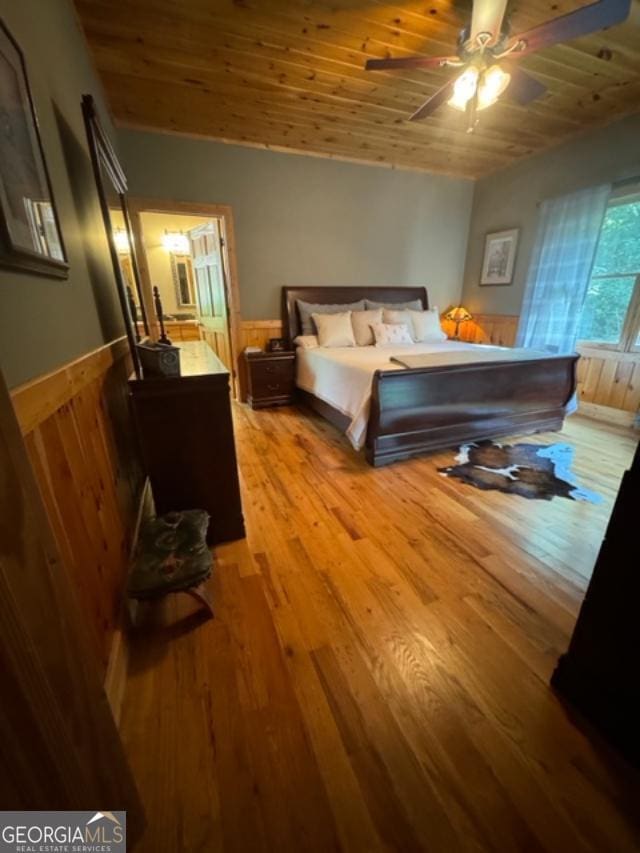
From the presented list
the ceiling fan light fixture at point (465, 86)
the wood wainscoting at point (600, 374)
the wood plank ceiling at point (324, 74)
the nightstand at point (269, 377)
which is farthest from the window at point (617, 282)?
the nightstand at point (269, 377)

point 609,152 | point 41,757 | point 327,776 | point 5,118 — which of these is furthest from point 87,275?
point 609,152

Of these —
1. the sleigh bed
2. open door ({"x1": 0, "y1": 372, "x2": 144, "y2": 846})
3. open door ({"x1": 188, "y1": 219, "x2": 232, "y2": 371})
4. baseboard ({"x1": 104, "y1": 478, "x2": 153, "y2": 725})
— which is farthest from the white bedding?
open door ({"x1": 0, "y1": 372, "x2": 144, "y2": 846})

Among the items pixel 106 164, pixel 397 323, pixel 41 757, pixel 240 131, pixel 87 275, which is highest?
pixel 240 131

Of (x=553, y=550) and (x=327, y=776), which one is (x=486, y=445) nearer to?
(x=553, y=550)

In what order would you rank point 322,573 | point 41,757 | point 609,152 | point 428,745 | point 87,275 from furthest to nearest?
point 609,152 → point 322,573 → point 87,275 → point 428,745 → point 41,757

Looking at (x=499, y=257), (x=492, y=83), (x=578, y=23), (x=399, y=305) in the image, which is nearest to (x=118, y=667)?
(x=578, y=23)

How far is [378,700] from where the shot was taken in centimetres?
108

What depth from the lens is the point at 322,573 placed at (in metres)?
1.58

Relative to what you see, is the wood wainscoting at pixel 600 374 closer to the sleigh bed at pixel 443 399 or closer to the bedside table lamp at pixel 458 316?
the bedside table lamp at pixel 458 316

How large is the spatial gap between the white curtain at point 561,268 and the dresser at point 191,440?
3.56 metres

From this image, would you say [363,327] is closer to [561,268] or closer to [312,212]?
[312,212]

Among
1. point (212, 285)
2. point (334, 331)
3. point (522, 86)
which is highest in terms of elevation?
point (522, 86)

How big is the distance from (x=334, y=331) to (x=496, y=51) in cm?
228

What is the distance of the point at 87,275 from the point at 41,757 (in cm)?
152
